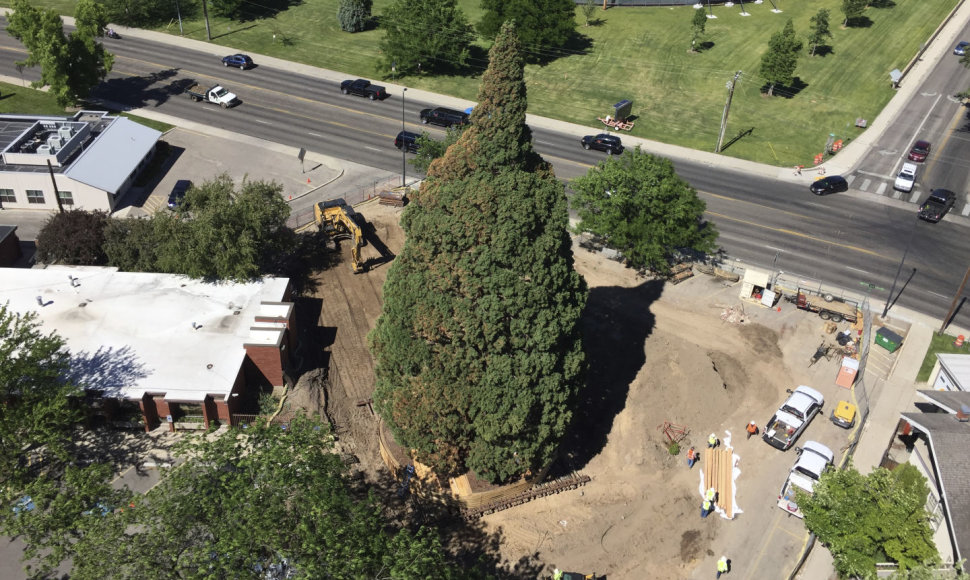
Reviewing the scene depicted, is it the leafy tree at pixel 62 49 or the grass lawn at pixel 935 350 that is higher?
the leafy tree at pixel 62 49

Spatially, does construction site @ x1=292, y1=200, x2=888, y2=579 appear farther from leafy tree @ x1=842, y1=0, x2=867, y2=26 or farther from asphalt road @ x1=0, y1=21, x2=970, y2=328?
leafy tree @ x1=842, y1=0, x2=867, y2=26

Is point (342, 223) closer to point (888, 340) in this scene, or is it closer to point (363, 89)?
point (363, 89)

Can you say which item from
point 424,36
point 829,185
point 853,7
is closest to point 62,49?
point 424,36

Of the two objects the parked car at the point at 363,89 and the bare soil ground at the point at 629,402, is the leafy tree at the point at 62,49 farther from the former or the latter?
the bare soil ground at the point at 629,402

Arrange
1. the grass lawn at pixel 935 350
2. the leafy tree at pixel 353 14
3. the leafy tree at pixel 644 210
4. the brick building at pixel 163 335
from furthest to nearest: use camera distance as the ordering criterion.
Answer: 1. the leafy tree at pixel 353 14
2. the leafy tree at pixel 644 210
3. the grass lawn at pixel 935 350
4. the brick building at pixel 163 335

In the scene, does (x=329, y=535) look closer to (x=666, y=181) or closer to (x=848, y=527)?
(x=848, y=527)

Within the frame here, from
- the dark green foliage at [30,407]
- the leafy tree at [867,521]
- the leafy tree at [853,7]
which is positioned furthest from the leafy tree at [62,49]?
the leafy tree at [853,7]

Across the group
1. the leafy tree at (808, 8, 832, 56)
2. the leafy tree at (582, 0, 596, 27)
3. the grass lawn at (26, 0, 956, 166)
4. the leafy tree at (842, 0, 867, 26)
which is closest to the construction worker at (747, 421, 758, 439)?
the grass lawn at (26, 0, 956, 166)

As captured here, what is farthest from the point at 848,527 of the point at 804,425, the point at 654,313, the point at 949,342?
the point at 949,342
